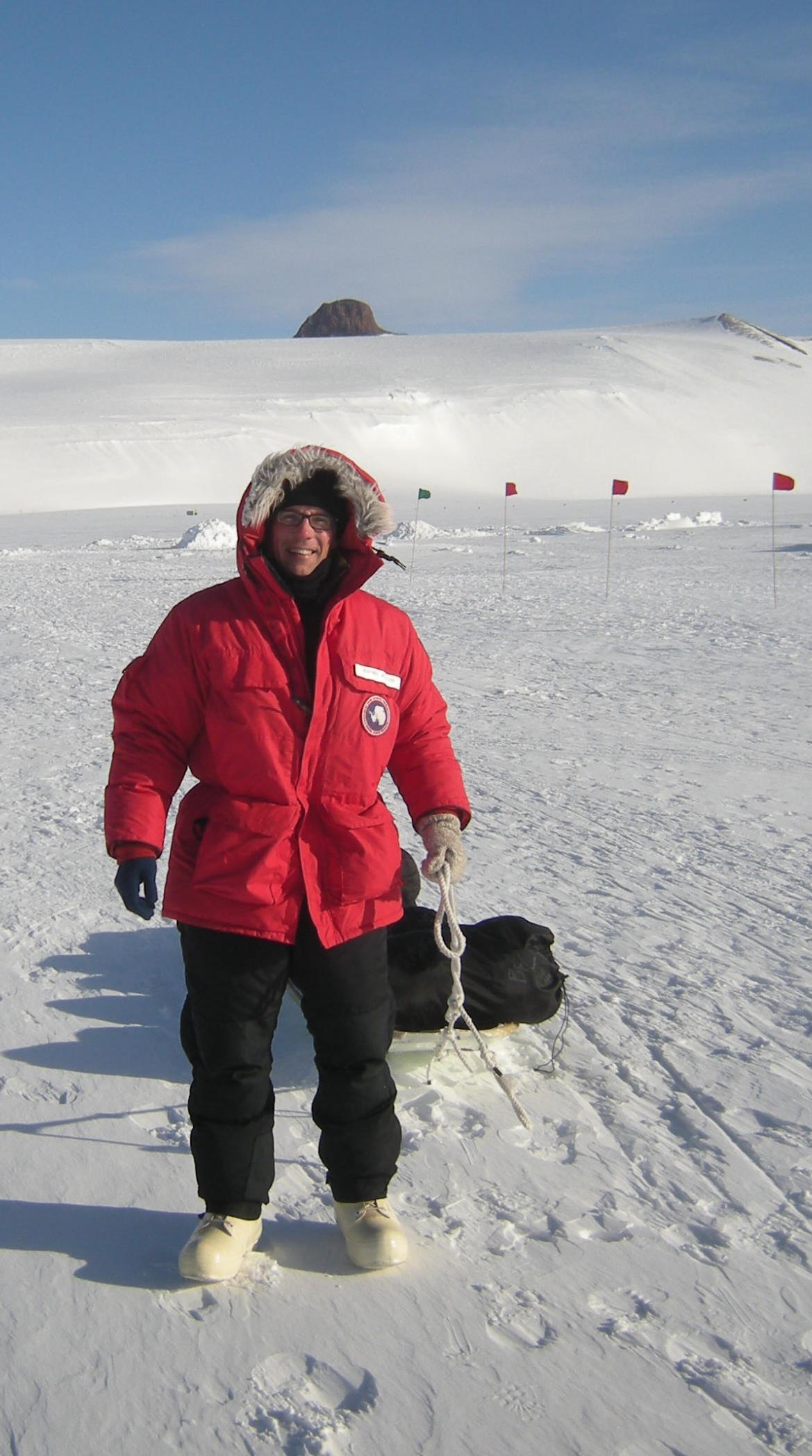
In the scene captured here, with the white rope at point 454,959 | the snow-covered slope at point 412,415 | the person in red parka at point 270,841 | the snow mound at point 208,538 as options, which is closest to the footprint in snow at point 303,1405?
the person in red parka at point 270,841

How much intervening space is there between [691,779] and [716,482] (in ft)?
149

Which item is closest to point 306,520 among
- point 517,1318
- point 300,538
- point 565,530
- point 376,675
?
point 300,538

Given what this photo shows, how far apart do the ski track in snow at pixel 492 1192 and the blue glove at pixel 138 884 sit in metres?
0.67

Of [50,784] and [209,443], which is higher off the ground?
[209,443]

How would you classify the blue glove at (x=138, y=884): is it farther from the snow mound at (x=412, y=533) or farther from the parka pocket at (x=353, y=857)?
the snow mound at (x=412, y=533)

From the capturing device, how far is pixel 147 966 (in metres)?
3.44

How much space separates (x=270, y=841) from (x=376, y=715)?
309 mm

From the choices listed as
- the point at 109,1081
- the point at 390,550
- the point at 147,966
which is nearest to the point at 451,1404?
the point at 109,1081

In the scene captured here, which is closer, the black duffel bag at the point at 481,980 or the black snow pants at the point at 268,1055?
the black snow pants at the point at 268,1055

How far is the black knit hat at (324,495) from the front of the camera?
2.24 meters

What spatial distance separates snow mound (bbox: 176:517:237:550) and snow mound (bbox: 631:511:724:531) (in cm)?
943

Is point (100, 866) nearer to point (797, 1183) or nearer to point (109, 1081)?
point (109, 1081)

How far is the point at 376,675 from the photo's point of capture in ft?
7.14

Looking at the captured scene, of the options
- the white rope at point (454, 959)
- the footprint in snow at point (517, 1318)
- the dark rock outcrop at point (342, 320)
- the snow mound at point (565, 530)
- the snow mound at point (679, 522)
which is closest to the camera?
the footprint in snow at point (517, 1318)
